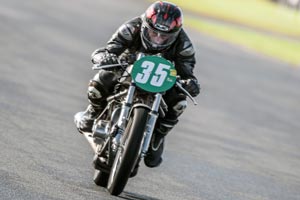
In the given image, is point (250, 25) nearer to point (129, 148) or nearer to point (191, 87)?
point (191, 87)

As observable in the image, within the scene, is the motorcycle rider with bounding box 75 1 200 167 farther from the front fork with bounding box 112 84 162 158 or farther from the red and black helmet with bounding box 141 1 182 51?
the front fork with bounding box 112 84 162 158

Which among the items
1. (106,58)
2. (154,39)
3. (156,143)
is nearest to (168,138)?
(156,143)

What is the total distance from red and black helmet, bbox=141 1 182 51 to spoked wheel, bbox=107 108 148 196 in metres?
0.79

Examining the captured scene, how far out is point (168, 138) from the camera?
1243 cm

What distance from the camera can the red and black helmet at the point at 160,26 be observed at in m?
8.03

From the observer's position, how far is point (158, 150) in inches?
330

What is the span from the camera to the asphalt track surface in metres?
8.60

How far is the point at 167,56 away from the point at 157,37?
33 cm

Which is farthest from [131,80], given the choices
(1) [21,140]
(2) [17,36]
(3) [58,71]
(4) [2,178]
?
(2) [17,36]

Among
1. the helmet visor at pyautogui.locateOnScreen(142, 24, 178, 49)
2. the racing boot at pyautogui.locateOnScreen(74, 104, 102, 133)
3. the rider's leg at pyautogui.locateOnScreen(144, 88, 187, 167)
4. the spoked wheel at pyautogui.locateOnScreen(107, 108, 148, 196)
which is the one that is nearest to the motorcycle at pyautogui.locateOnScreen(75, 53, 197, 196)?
the spoked wheel at pyautogui.locateOnScreen(107, 108, 148, 196)

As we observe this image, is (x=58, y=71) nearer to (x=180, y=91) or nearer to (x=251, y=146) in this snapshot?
(x=251, y=146)

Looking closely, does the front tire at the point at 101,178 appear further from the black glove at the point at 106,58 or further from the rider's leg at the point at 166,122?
the black glove at the point at 106,58

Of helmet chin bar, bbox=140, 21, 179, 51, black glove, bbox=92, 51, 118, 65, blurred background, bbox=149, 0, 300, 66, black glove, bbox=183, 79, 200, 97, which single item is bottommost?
blurred background, bbox=149, 0, 300, 66

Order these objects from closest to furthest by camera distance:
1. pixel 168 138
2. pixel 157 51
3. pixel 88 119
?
1. pixel 157 51
2. pixel 88 119
3. pixel 168 138
